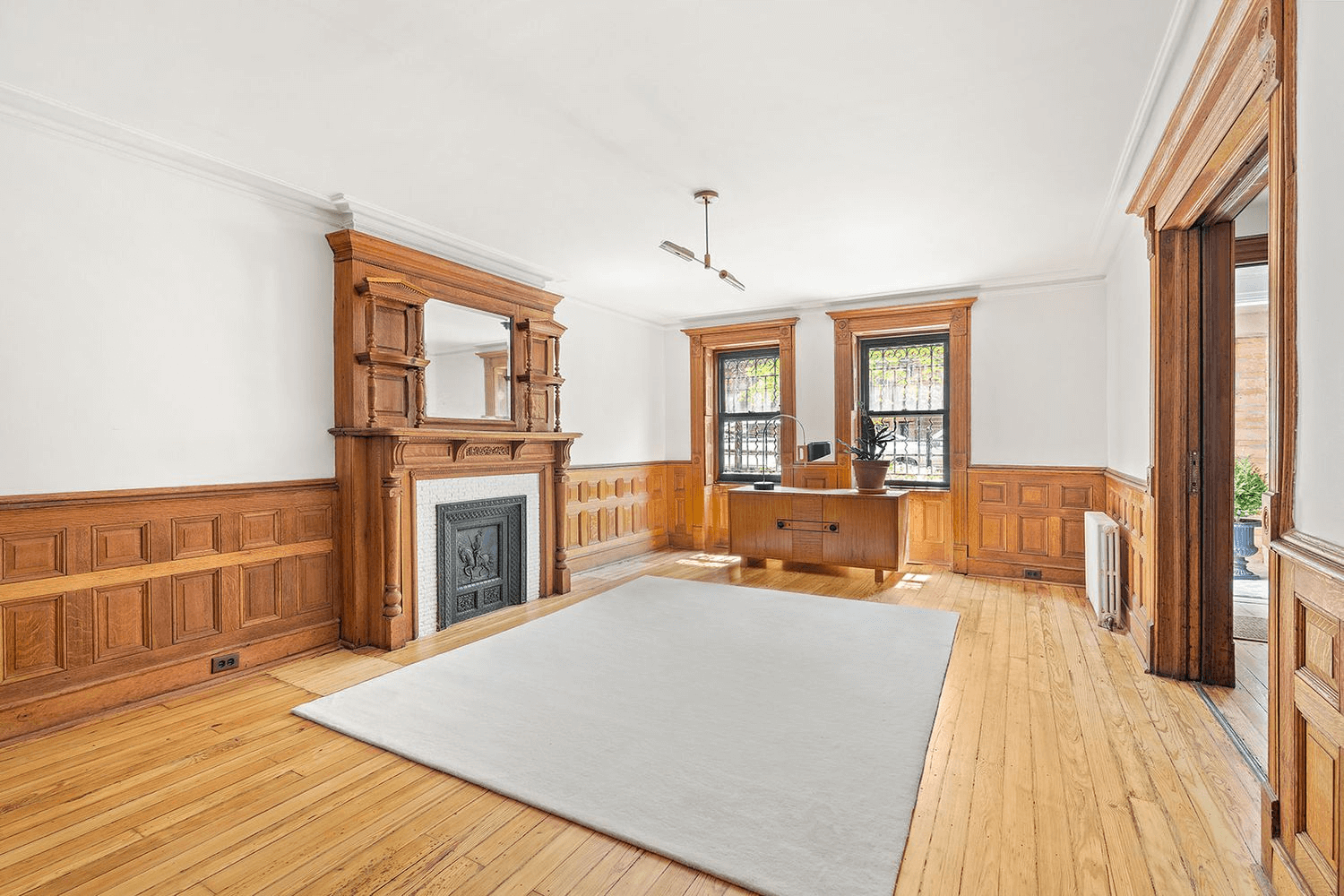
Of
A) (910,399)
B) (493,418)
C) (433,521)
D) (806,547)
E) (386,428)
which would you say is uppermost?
(910,399)

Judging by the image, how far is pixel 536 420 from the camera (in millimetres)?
5344

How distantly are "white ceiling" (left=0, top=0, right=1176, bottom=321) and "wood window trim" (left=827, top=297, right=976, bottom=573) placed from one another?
1790mm

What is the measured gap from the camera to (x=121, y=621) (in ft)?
10.1

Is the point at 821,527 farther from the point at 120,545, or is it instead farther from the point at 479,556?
the point at 120,545

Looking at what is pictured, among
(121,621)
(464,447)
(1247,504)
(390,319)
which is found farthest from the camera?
(1247,504)

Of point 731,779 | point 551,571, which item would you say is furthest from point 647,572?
point 731,779

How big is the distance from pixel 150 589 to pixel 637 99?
3.29 meters

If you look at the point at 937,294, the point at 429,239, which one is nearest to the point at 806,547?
the point at 937,294

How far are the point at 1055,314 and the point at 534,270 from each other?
4.57m

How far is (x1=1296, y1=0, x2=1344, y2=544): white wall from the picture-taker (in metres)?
1.44

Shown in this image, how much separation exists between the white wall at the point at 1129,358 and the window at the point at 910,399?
1.40 meters

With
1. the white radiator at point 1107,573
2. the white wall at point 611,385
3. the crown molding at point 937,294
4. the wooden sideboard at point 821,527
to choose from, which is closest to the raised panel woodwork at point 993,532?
the wooden sideboard at point 821,527

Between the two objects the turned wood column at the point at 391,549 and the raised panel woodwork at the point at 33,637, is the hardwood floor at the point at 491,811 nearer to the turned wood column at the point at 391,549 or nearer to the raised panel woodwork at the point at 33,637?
the raised panel woodwork at the point at 33,637

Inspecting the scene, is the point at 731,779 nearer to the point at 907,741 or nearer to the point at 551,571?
the point at 907,741
